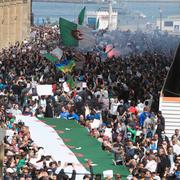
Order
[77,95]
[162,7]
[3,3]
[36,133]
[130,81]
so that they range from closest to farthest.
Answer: [36,133] → [77,95] → [130,81] → [3,3] → [162,7]

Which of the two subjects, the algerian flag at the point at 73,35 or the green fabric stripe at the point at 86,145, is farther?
the algerian flag at the point at 73,35

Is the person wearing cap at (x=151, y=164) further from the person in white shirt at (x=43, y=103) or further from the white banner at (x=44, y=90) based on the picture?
the white banner at (x=44, y=90)

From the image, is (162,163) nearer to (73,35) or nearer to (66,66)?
(66,66)

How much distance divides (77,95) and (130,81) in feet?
16.9

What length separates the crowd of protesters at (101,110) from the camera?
2009 centimetres

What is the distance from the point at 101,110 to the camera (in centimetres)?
2980

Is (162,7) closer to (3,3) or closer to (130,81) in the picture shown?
(3,3)

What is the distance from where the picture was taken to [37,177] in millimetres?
18422

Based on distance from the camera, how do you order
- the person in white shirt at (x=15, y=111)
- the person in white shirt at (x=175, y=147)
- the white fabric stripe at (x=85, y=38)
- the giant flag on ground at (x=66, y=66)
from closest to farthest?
the person in white shirt at (x=175, y=147) < the person in white shirt at (x=15, y=111) < the giant flag on ground at (x=66, y=66) < the white fabric stripe at (x=85, y=38)

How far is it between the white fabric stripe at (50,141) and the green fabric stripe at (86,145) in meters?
0.21

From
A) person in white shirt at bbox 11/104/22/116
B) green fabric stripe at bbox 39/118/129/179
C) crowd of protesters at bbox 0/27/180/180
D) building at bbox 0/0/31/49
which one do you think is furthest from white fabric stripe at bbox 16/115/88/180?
building at bbox 0/0/31/49

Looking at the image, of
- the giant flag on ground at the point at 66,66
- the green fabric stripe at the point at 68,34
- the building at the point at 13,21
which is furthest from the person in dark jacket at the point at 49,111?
the building at the point at 13,21

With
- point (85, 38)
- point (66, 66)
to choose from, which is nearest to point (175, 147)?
point (66, 66)

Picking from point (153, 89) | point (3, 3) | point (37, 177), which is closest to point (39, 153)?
point (37, 177)
